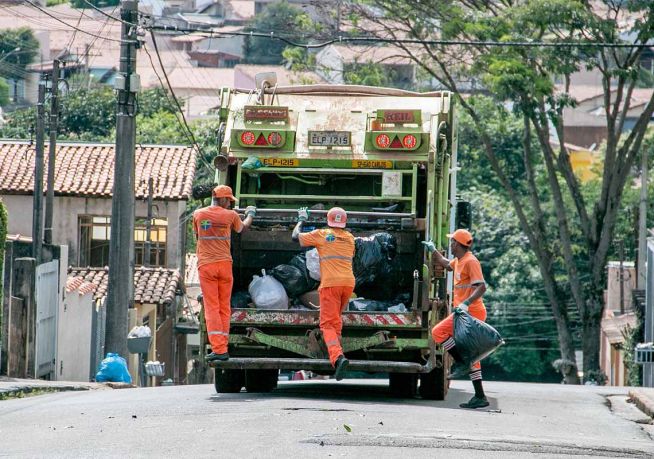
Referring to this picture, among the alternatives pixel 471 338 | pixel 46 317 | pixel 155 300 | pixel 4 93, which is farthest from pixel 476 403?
pixel 4 93

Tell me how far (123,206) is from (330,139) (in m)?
6.25

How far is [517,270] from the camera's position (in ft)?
154

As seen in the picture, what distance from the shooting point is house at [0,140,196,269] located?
111ft

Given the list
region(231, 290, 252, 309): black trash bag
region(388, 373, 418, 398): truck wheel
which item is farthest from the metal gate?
region(231, 290, 252, 309): black trash bag

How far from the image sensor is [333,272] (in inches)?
497

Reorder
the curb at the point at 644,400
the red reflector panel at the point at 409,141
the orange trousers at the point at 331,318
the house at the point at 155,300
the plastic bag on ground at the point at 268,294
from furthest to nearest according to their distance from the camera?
1. the house at the point at 155,300
2. the curb at the point at 644,400
3. the red reflector panel at the point at 409,141
4. the plastic bag on ground at the point at 268,294
5. the orange trousers at the point at 331,318

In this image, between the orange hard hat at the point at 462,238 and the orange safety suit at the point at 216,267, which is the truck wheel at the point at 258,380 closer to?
the orange safety suit at the point at 216,267

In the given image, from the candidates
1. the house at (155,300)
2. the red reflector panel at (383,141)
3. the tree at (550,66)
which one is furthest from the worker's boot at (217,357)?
the house at (155,300)

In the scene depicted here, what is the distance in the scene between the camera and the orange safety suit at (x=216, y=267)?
12.7m

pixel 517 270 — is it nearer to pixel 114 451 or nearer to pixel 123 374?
pixel 123 374

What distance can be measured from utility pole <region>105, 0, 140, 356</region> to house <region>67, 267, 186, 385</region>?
790 centimetres

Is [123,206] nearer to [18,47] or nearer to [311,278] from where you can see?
[311,278]

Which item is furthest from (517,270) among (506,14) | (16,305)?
(16,305)

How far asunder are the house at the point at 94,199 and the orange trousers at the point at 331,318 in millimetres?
21430
